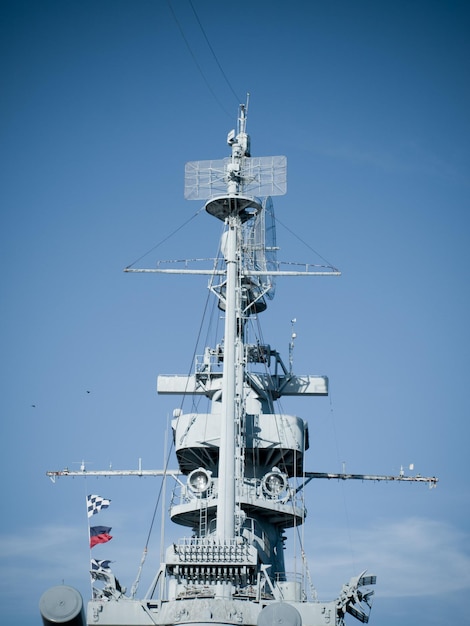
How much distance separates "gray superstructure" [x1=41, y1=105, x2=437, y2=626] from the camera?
28656 millimetres

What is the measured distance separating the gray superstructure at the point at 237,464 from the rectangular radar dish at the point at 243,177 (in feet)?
0.13

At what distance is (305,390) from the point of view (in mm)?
45500

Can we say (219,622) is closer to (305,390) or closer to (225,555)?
(225,555)

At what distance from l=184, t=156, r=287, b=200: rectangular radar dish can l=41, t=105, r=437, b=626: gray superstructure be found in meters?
0.04

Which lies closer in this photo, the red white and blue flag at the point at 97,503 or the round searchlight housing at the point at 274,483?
the red white and blue flag at the point at 97,503

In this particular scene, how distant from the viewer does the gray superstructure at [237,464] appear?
94.0 feet

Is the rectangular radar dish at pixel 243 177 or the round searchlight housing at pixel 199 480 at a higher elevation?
the rectangular radar dish at pixel 243 177

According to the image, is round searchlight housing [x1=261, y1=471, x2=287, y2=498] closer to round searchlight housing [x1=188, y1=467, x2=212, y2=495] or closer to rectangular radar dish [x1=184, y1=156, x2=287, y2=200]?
round searchlight housing [x1=188, y1=467, x2=212, y2=495]

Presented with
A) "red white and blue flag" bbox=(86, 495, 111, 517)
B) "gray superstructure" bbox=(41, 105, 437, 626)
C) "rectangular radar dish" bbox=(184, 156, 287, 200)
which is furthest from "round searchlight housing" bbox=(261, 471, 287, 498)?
"rectangular radar dish" bbox=(184, 156, 287, 200)

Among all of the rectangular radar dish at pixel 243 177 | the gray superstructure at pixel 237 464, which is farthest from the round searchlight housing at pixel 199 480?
the rectangular radar dish at pixel 243 177

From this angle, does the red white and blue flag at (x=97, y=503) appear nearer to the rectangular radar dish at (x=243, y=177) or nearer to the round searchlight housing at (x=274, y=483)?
the round searchlight housing at (x=274, y=483)

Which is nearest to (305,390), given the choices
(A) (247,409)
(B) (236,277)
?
(A) (247,409)

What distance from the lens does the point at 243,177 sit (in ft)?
127

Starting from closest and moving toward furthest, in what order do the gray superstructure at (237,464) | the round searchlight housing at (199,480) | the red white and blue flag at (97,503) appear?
the gray superstructure at (237,464)
the red white and blue flag at (97,503)
the round searchlight housing at (199,480)
